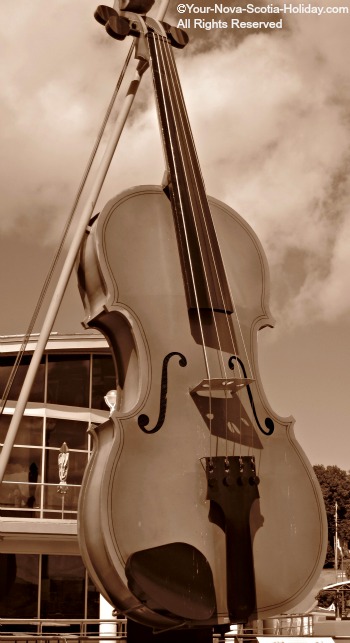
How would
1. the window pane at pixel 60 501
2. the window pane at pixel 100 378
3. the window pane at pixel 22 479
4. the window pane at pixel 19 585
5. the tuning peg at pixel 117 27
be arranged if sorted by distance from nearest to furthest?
1. the tuning peg at pixel 117 27
2. the window pane at pixel 22 479
3. the window pane at pixel 60 501
4. the window pane at pixel 19 585
5. the window pane at pixel 100 378

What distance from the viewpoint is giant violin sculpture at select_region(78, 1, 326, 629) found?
3.82 metres

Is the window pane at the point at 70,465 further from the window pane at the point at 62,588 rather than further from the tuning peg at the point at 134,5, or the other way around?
the tuning peg at the point at 134,5

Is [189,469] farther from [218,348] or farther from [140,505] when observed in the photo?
[218,348]

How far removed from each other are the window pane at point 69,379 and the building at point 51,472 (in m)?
0.02

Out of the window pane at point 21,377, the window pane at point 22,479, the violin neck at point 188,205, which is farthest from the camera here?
the window pane at point 21,377

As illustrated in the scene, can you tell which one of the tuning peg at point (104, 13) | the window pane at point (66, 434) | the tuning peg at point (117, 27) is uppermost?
the window pane at point (66, 434)

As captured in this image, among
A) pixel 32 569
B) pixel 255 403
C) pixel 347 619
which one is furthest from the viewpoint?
pixel 32 569

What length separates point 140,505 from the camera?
12.9 feet

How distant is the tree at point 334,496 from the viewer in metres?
69.1

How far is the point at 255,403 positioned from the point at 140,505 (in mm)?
899

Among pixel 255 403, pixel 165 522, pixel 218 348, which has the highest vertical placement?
pixel 218 348

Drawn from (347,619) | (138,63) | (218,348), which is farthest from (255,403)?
(347,619)

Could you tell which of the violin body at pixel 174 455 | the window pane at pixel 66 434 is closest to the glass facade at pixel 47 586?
the window pane at pixel 66 434

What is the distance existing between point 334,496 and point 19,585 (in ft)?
189
